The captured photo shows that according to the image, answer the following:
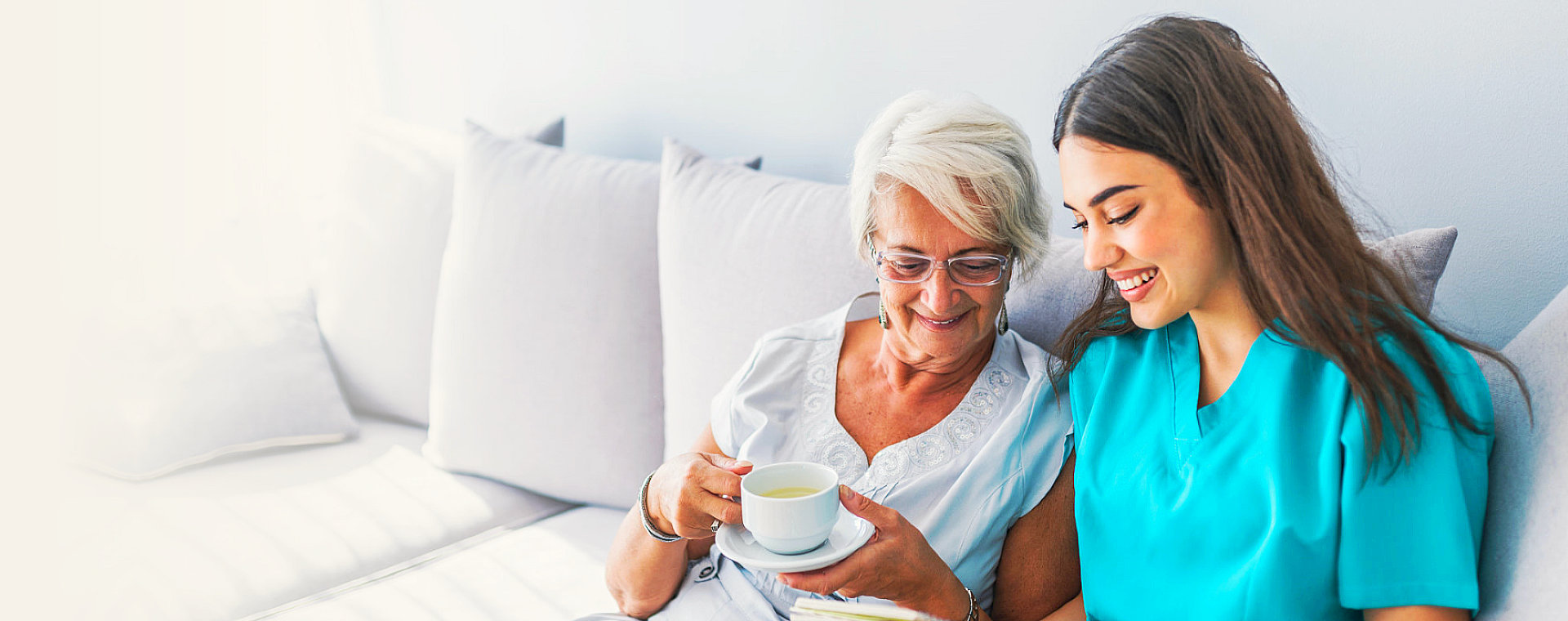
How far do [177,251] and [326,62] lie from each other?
85 centimetres

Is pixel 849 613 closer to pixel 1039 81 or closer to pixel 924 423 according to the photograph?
pixel 924 423

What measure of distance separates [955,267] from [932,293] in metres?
0.05

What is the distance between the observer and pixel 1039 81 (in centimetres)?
166

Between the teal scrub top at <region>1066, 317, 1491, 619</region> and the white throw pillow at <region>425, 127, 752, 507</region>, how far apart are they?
3.05ft

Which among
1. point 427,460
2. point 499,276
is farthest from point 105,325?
point 499,276

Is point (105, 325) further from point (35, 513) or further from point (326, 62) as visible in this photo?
point (326, 62)

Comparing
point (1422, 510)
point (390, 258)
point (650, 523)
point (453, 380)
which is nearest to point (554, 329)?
point (453, 380)

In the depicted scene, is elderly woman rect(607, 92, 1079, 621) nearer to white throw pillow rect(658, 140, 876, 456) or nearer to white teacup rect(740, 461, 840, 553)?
white teacup rect(740, 461, 840, 553)

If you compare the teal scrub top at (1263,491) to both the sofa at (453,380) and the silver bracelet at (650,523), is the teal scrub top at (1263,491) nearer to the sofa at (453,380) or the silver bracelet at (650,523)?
the sofa at (453,380)

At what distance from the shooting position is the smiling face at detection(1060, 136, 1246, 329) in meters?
0.98

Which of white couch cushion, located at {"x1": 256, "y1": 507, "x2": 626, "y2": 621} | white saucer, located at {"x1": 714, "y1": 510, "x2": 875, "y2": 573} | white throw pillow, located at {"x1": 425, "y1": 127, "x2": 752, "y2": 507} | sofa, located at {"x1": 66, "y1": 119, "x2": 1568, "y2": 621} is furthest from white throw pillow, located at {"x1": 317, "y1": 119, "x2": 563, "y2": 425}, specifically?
white saucer, located at {"x1": 714, "y1": 510, "x2": 875, "y2": 573}

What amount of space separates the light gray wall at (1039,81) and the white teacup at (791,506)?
0.86 meters

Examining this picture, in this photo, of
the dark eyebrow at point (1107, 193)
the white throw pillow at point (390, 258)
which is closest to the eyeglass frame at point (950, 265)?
the dark eyebrow at point (1107, 193)

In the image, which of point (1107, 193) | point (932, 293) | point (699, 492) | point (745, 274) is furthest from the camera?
point (745, 274)
